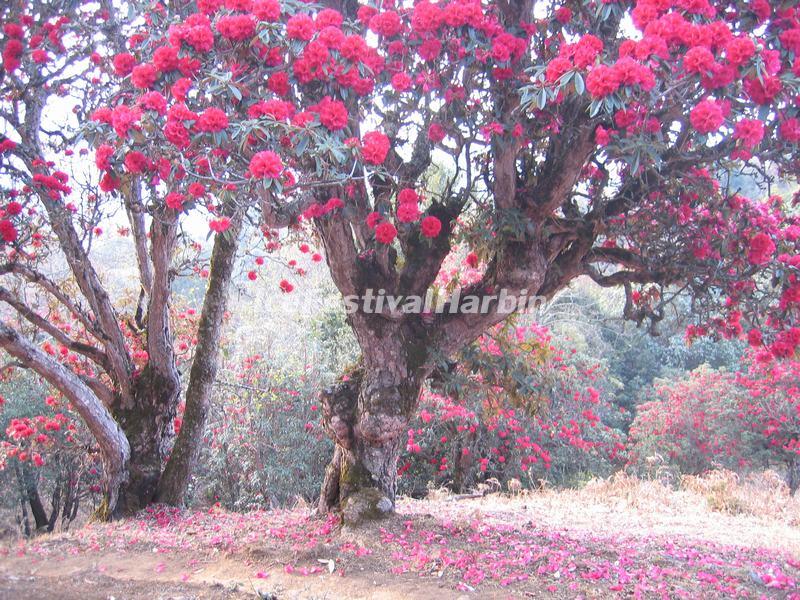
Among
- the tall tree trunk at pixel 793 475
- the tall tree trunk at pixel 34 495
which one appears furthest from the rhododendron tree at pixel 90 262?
the tall tree trunk at pixel 793 475

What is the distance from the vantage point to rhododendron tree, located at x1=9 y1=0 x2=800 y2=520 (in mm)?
3258

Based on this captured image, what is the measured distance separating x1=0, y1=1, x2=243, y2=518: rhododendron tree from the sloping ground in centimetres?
116

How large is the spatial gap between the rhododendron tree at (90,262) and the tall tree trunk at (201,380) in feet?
0.05

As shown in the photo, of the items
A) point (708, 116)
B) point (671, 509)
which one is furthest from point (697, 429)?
point (708, 116)

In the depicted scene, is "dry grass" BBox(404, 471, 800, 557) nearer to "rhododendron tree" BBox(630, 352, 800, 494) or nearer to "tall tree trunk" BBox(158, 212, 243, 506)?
"rhododendron tree" BBox(630, 352, 800, 494)

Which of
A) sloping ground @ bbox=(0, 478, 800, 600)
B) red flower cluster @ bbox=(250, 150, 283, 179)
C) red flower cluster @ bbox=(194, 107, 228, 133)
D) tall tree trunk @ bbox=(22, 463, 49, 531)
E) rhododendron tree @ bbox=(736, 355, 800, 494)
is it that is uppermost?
red flower cluster @ bbox=(194, 107, 228, 133)

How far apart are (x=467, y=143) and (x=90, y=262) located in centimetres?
445

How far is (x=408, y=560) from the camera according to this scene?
413 centimetres

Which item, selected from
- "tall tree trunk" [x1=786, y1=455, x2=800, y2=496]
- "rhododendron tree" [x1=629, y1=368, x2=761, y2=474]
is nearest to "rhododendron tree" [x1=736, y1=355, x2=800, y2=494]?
"tall tree trunk" [x1=786, y1=455, x2=800, y2=496]

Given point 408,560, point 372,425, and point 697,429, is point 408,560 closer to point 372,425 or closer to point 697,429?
point 372,425

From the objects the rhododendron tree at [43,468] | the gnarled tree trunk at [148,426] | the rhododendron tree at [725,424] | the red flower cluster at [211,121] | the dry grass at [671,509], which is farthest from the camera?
the rhododendron tree at [725,424]

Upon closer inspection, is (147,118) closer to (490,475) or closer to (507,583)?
(507,583)

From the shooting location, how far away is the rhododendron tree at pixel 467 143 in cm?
326

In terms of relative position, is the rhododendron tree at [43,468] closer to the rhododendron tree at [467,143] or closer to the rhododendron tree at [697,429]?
the rhododendron tree at [467,143]
